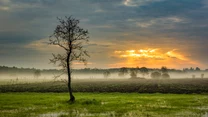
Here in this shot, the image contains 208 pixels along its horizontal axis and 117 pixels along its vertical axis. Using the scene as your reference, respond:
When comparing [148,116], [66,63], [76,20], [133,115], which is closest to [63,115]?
[133,115]

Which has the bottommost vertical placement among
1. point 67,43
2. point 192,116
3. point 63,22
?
point 192,116

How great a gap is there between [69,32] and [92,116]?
2454 cm

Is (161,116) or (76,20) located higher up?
(76,20)

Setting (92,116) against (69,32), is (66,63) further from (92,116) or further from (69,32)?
(92,116)

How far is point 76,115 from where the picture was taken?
29203 millimetres

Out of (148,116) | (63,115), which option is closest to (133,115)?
(148,116)

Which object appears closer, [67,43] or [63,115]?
Answer: [63,115]

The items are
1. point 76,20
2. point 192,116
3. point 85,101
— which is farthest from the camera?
point 76,20

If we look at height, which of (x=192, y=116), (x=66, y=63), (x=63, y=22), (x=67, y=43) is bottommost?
(x=192, y=116)

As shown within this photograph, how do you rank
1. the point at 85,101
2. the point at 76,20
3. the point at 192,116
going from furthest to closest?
the point at 76,20 → the point at 85,101 → the point at 192,116

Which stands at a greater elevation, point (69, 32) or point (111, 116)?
point (69, 32)

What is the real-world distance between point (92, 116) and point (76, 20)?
25.6 m

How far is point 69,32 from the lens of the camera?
160ft

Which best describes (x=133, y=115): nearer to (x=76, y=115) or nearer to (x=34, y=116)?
(x=76, y=115)
